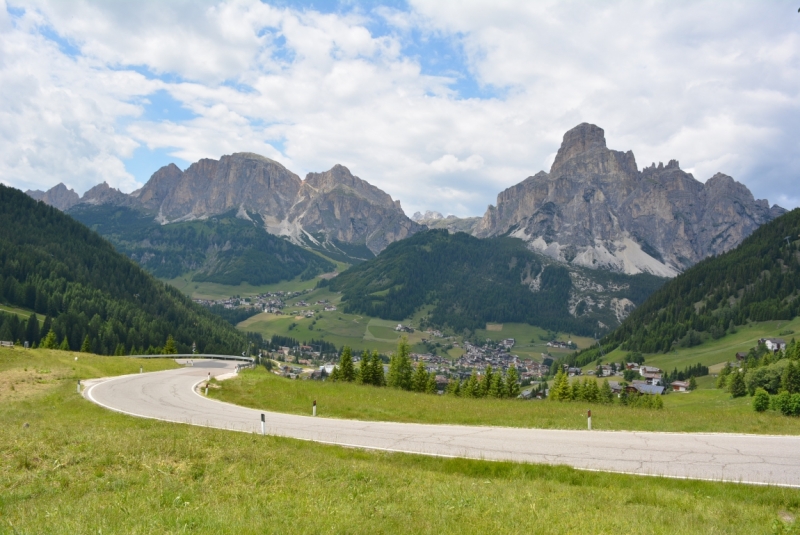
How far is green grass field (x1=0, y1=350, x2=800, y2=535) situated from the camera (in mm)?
9789

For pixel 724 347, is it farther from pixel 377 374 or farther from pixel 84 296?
pixel 84 296

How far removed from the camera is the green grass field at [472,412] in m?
25.9

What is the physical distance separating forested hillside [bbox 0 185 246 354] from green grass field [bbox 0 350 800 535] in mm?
103744

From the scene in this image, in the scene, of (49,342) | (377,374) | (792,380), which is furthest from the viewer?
(49,342)

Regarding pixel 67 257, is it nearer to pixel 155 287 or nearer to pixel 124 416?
pixel 155 287

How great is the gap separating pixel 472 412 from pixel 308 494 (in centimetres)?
2114

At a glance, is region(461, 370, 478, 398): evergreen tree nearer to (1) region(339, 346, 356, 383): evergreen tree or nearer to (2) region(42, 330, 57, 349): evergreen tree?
(1) region(339, 346, 356, 383): evergreen tree

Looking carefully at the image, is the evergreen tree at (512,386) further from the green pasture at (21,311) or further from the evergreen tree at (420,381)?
the green pasture at (21,311)

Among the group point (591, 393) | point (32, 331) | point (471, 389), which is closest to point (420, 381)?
point (471, 389)

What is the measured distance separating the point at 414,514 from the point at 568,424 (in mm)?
18992

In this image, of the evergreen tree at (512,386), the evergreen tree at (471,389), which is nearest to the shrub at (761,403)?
the evergreen tree at (512,386)

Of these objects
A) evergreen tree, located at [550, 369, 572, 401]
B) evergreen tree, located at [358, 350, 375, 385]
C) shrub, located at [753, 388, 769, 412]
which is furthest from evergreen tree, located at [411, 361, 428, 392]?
shrub, located at [753, 388, 769, 412]

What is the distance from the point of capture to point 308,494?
12102mm

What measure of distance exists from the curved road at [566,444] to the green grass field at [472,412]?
1.93 m
